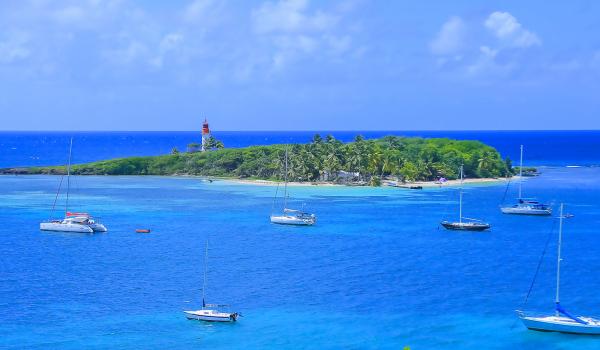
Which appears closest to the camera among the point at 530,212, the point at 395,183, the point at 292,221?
the point at 292,221

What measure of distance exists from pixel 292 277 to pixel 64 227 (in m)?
34.2

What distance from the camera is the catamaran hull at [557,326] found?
4794cm

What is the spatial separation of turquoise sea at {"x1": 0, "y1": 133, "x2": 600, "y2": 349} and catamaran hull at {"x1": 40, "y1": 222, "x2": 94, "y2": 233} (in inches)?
44.0

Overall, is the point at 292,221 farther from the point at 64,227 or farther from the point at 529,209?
the point at 529,209

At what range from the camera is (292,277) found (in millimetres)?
63812

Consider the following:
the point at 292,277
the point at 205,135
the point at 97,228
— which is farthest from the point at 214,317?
the point at 205,135

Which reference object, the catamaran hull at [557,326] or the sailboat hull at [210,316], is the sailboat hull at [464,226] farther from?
the sailboat hull at [210,316]

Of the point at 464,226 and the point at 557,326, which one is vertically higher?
the point at 464,226

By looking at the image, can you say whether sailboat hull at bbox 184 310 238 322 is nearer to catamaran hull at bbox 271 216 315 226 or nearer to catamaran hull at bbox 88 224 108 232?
catamaran hull at bbox 88 224 108 232

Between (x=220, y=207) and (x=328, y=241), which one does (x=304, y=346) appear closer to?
(x=328, y=241)

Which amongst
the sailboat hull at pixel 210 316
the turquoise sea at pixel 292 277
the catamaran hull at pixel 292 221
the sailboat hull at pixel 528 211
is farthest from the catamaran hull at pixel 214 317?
the sailboat hull at pixel 528 211

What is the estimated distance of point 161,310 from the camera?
5350 centimetres

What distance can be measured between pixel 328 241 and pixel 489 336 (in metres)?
34.2

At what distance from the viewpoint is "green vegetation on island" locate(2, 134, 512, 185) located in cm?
14250
